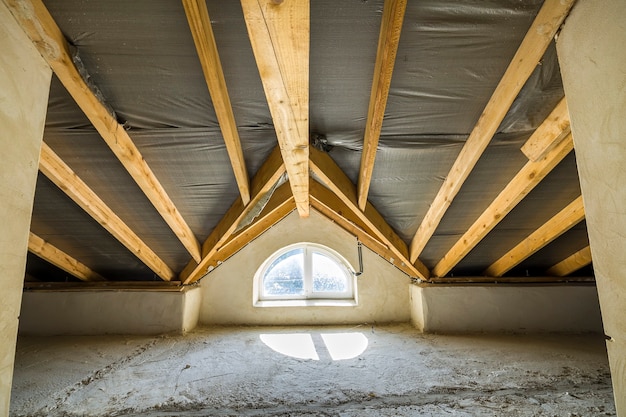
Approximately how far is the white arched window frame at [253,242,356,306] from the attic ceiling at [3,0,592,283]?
4.57 ft

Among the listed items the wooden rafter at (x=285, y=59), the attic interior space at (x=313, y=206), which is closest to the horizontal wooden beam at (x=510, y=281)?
the attic interior space at (x=313, y=206)

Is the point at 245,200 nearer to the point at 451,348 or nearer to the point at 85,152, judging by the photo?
the point at 85,152

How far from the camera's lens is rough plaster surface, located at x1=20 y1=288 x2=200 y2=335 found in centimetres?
393

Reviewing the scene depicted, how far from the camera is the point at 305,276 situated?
4.72 m

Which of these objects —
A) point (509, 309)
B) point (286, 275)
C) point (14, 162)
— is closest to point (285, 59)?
point (14, 162)

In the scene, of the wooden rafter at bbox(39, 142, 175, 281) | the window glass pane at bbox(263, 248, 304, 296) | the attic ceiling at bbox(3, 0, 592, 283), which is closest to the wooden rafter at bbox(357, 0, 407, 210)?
the attic ceiling at bbox(3, 0, 592, 283)

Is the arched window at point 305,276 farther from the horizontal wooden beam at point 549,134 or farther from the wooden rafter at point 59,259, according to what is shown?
the horizontal wooden beam at point 549,134

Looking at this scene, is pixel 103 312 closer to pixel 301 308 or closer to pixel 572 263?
pixel 301 308

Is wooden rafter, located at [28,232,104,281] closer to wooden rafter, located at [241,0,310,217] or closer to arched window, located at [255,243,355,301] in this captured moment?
arched window, located at [255,243,355,301]

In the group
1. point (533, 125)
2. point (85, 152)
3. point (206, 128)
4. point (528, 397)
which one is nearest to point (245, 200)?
point (206, 128)

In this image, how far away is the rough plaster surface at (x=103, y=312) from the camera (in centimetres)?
393

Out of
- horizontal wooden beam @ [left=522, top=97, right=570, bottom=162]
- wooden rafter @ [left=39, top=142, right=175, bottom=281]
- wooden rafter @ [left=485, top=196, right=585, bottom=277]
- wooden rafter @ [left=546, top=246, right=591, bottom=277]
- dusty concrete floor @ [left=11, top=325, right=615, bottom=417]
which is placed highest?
horizontal wooden beam @ [left=522, top=97, right=570, bottom=162]

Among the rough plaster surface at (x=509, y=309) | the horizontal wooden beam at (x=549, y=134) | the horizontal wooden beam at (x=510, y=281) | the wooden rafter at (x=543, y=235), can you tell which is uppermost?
the horizontal wooden beam at (x=549, y=134)

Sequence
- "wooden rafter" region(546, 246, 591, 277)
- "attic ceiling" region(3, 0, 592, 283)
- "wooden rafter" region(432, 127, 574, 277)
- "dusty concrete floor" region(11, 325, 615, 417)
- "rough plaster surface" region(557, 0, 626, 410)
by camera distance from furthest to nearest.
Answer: "wooden rafter" region(546, 246, 591, 277) → "dusty concrete floor" region(11, 325, 615, 417) → "wooden rafter" region(432, 127, 574, 277) → "attic ceiling" region(3, 0, 592, 283) → "rough plaster surface" region(557, 0, 626, 410)
